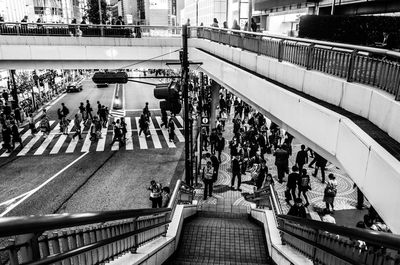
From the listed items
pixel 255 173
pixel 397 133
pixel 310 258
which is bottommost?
pixel 255 173

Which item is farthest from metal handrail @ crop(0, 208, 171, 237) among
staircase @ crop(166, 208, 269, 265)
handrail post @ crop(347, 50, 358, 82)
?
handrail post @ crop(347, 50, 358, 82)

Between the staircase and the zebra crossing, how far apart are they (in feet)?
39.3

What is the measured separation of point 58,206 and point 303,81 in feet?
31.6

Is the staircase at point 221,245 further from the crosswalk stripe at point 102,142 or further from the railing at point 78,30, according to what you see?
the railing at point 78,30

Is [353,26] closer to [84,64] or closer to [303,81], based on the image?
[303,81]

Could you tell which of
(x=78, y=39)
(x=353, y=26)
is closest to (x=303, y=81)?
(x=353, y=26)

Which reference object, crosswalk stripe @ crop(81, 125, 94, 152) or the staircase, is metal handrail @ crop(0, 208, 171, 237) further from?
crosswalk stripe @ crop(81, 125, 94, 152)

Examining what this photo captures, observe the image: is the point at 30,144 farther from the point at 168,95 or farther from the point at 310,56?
the point at 310,56

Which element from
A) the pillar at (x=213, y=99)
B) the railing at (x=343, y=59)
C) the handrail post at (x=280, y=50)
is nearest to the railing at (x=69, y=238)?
the railing at (x=343, y=59)

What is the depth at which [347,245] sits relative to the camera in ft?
11.0

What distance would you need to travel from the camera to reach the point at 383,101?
16.3ft

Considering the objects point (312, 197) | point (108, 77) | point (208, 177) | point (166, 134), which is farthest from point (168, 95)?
point (166, 134)

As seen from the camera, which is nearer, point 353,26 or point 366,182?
point 366,182

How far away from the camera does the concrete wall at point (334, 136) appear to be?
391 centimetres
